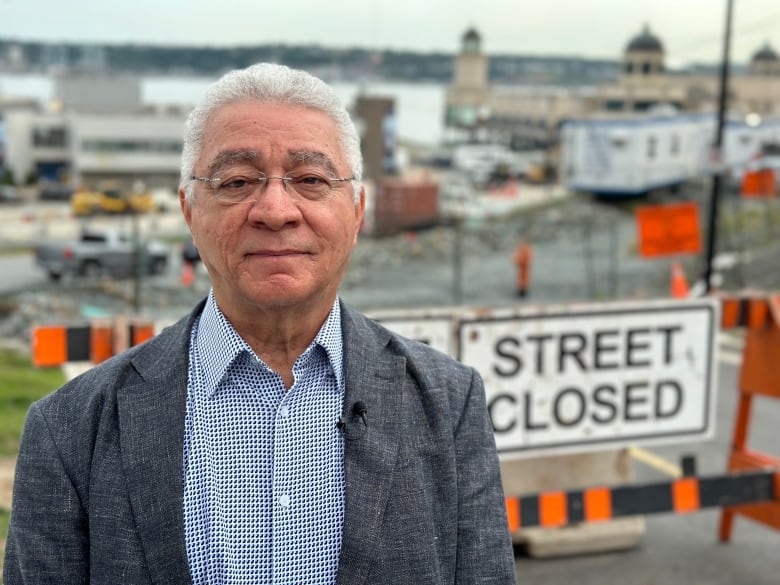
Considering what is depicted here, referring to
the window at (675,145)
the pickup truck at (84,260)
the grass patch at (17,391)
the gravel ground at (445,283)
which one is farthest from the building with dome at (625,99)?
the grass patch at (17,391)

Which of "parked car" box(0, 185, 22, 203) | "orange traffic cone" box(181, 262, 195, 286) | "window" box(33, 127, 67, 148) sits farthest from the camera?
"window" box(33, 127, 67, 148)

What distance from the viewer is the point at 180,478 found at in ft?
6.78

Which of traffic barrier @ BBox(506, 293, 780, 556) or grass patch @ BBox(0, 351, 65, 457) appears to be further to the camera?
grass patch @ BBox(0, 351, 65, 457)

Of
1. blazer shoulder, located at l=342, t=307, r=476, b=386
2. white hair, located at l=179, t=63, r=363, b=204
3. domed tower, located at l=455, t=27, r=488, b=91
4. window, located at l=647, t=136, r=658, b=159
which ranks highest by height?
domed tower, located at l=455, t=27, r=488, b=91

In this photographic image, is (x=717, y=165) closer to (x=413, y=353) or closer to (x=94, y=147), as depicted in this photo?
(x=413, y=353)

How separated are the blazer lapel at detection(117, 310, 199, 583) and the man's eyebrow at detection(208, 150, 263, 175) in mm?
407

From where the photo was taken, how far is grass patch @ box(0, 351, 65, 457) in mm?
7652

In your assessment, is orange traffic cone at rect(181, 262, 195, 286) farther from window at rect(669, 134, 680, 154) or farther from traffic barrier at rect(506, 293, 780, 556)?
window at rect(669, 134, 680, 154)

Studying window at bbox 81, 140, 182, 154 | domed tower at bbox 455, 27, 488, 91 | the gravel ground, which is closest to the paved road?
the gravel ground

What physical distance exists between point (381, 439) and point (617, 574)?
4.67m

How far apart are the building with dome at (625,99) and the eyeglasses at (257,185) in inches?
2434

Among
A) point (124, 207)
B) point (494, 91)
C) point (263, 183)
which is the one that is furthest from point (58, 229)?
point (494, 91)

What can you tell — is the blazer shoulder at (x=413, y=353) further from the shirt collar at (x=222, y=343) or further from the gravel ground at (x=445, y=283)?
the gravel ground at (x=445, y=283)

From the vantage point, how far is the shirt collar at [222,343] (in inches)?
84.7
